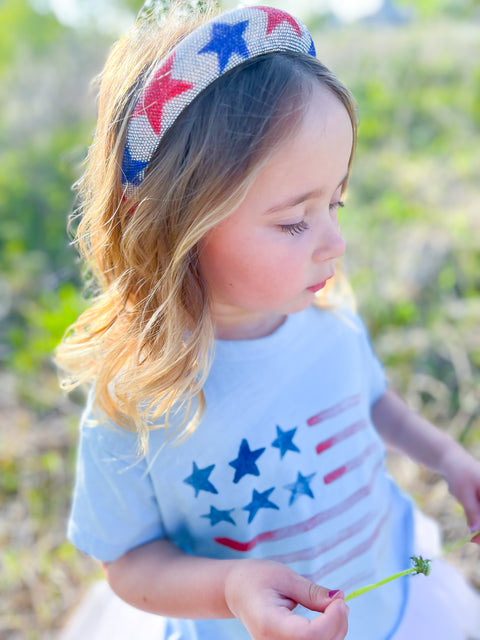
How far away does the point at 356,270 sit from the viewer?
10.5 feet

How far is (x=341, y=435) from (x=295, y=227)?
0.45 m

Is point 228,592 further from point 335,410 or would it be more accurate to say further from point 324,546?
point 335,410

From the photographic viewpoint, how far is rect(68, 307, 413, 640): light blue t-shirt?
1032mm

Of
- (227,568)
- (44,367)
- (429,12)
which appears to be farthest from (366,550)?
(429,12)

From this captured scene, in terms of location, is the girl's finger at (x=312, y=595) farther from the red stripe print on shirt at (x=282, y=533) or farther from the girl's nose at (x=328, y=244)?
the girl's nose at (x=328, y=244)

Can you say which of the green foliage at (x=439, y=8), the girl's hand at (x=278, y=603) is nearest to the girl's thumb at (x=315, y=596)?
the girl's hand at (x=278, y=603)

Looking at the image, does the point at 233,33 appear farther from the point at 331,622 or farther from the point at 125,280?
the point at 331,622

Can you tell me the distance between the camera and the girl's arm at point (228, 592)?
30.2 inches

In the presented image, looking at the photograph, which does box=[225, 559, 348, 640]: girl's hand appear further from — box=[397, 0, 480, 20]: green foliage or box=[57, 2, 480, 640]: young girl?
box=[397, 0, 480, 20]: green foliage

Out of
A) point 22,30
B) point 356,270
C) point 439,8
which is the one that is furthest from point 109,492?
point 439,8

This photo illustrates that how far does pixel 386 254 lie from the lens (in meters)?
3.28

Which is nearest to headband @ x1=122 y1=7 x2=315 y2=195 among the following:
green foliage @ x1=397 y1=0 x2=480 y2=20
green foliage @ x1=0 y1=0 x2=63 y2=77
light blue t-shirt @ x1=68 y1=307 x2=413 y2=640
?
light blue t-shirt @ x1=68 y1=307 x2=413 y2=640

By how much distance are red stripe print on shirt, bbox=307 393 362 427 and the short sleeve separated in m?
0.33

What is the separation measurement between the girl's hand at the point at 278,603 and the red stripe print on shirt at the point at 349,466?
0.27 meters
